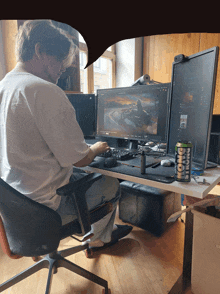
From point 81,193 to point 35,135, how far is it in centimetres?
33

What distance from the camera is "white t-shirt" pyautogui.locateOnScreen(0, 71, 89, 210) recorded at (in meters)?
0.87

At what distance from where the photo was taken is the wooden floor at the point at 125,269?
1190mm

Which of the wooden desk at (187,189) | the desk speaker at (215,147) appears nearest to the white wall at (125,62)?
the desk speaker at (215,147)

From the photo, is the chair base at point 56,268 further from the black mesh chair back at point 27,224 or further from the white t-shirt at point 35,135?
the white t-shirt at point 35,135

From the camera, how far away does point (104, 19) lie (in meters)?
0.30

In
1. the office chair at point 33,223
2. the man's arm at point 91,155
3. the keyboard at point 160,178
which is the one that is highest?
the man's arm at point 91,155

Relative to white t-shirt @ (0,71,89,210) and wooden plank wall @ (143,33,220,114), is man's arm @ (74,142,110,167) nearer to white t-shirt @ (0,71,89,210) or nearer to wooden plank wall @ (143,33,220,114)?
white t-shirt @ (0,71,89,210)

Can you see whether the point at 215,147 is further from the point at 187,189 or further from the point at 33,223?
the point at 33,223

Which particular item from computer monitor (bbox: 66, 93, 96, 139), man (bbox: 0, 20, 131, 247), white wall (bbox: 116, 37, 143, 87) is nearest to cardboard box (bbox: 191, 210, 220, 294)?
man (bbox: 0, 20, 131, 247)

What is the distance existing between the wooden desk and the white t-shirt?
0.86 feet

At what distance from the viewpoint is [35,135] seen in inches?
35.2

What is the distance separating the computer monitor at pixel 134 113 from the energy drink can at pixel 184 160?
0.42 m

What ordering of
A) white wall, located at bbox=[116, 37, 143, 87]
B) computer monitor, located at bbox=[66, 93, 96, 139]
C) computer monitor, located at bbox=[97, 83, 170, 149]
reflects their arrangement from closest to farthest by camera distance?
1. computer monitor, located at bbox=[97, 83, 170, 149]
2. computer monitor, located at bbox=[66, 93, 96, 139]
3. white wall, located at bbox=[116, 37, 143, 87]

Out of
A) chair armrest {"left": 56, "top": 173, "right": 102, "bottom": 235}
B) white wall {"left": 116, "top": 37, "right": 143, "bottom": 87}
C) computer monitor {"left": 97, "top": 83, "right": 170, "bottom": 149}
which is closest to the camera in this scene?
chair armrest {"left": 56, "top": 173, "right": 102, "bottom": 235}
